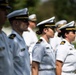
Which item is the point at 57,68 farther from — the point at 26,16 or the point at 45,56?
the point at 26,16

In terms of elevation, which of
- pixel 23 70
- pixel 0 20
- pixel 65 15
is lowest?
pixel 23 70

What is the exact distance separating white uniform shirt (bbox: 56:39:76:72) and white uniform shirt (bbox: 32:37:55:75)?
253mm

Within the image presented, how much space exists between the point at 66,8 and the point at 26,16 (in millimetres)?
64687

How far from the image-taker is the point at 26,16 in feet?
19.9

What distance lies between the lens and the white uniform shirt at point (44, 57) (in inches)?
255

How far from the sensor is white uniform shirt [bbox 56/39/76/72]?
22.3 feet

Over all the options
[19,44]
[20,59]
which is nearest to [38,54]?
[19,44]

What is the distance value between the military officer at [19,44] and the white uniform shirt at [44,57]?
0.66m

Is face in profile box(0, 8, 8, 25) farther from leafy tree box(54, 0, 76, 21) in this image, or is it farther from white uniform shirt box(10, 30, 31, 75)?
leafy tree box(54, 0, 76, 21)

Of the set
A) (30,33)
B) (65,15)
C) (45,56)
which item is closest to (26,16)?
(45,56)

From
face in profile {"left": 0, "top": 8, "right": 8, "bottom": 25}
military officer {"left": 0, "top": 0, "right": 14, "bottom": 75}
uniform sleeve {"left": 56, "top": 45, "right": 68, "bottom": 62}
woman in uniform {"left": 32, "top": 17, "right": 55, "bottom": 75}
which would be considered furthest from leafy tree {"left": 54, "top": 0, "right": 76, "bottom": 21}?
face in profile {"left": 0, "top": 8, "right": 8, "bottom": 25}

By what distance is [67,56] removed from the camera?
271 inches

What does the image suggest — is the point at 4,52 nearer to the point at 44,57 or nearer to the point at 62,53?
the point at 44,57

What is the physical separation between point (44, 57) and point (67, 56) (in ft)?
1.66
